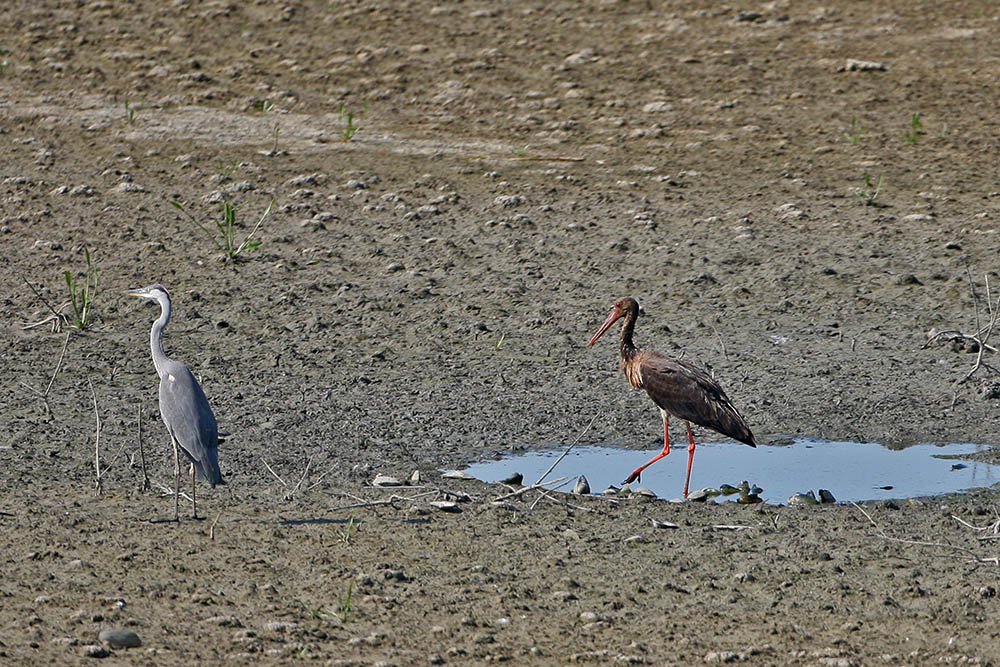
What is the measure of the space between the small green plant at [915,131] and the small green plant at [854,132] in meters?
0.38

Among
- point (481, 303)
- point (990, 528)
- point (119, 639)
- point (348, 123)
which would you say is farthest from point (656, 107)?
point (119, 639)

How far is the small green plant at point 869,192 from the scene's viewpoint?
11570 mm

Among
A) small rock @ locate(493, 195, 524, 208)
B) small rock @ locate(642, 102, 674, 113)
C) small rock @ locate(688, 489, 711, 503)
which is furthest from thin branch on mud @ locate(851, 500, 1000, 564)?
small rock @ locate(642, 102, 674, 113)

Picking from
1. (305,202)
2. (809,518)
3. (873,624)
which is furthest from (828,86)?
(873,624)

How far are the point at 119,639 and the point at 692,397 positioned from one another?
3.47 m

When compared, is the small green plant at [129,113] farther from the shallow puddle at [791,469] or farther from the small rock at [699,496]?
the small rock at [699,496]

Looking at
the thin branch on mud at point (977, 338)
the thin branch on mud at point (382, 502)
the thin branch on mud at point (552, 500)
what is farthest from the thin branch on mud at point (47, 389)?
the thin branch on mud at point (977, 338)

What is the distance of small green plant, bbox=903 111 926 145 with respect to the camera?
1277 centimetres

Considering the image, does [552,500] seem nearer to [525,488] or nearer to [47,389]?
[525,488]

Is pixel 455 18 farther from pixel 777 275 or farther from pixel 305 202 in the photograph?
pixel 777 275

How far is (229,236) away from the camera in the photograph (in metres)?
10.9

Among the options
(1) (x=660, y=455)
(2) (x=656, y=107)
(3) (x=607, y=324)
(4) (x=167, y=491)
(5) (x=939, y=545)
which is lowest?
(2) (x=656, y=107)

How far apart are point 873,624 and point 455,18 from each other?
11.2m

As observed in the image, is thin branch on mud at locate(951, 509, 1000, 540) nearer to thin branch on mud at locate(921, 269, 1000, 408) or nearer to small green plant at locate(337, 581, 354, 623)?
thin branch on mud at locate(921, 269, 1000, 408)
